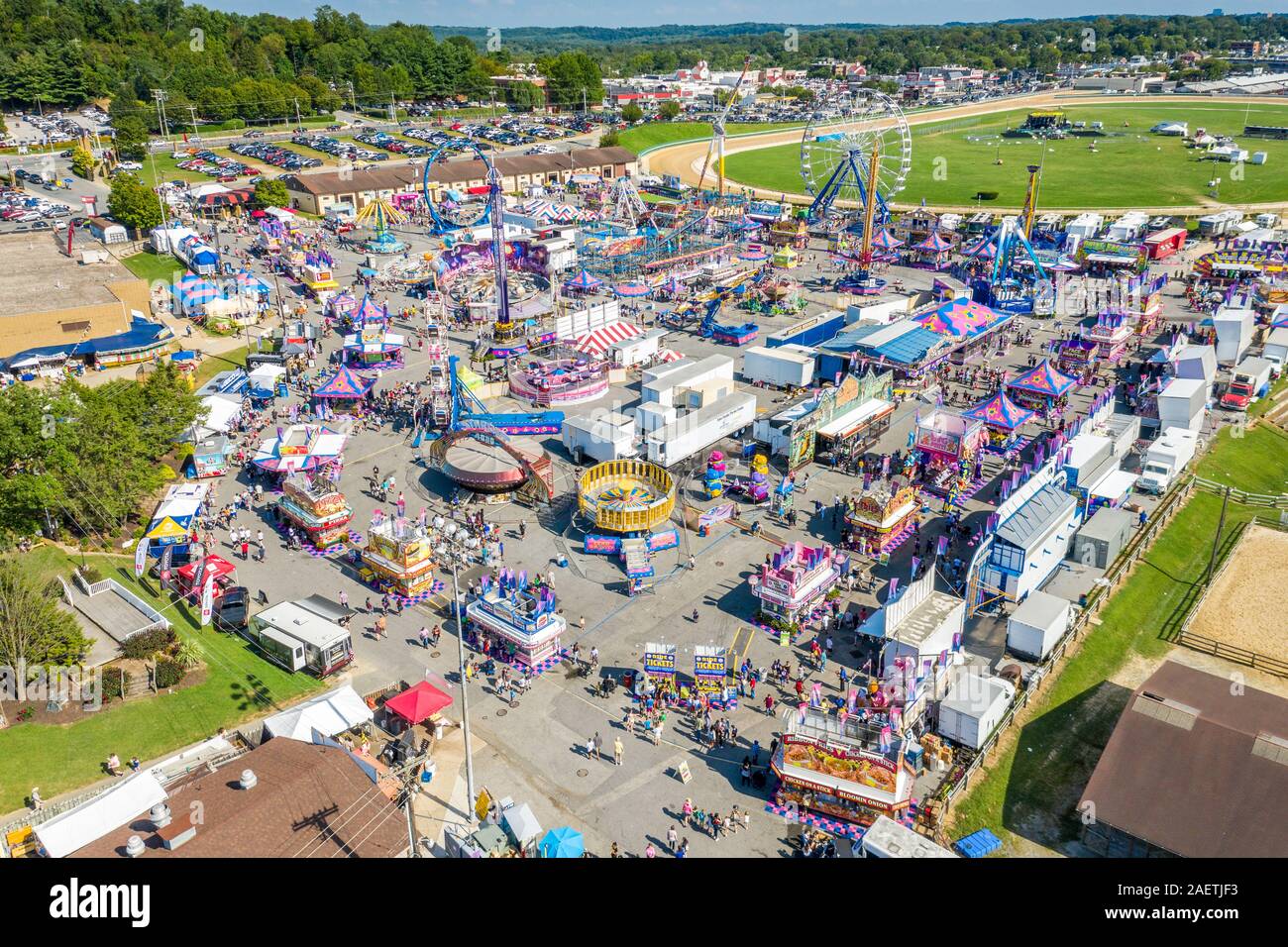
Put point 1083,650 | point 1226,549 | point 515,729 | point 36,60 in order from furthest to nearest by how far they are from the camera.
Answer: point 36,60 < point 1226,549 < point 1083,650 < point 515,729

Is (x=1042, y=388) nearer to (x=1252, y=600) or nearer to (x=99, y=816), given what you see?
(x=1252, y=600)

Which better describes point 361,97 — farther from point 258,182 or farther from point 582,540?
point 582,540

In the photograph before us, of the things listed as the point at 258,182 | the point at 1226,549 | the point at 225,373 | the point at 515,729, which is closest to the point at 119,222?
the point at 258,182

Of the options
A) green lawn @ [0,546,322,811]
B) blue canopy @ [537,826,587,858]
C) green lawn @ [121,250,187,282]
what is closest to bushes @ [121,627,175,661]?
green lawn @ [0,546,322,811]

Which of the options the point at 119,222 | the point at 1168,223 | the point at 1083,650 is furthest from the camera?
the point at 1168,223

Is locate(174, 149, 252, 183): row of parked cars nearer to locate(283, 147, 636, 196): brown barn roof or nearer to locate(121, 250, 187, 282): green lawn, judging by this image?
locate(283, 147, 636, 196): brown barn roof

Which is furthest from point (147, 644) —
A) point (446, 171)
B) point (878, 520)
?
point (446, 171)
